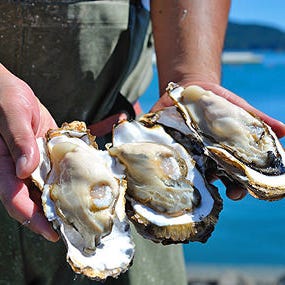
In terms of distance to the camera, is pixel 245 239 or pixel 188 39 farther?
pixel 245 239

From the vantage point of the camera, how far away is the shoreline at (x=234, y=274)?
95.3 inches

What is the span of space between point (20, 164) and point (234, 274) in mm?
1887

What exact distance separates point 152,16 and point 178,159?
0.41m

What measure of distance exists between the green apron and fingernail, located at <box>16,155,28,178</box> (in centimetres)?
37

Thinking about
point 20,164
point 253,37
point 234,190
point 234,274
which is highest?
point 20,164

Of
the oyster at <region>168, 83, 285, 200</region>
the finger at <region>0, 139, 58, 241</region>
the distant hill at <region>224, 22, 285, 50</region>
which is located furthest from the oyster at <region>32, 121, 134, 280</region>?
the distant hill at <region>224, 22, 285, 50</region>

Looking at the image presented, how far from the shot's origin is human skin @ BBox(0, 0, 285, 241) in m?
0.85

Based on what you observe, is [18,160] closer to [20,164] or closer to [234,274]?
[20,164]

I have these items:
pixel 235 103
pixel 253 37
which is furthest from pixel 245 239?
pixel 253 37

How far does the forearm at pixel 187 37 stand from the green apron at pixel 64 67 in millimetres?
67

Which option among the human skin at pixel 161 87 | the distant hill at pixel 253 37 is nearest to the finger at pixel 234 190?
the human skin at pixel 161 87

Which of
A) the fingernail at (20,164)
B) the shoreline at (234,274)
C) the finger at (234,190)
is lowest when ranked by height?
the shoreline at (234,274)

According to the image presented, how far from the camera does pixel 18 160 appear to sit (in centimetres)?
84

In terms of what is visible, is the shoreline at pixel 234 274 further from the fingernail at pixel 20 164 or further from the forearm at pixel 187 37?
the fingernail at pixel 20 164
